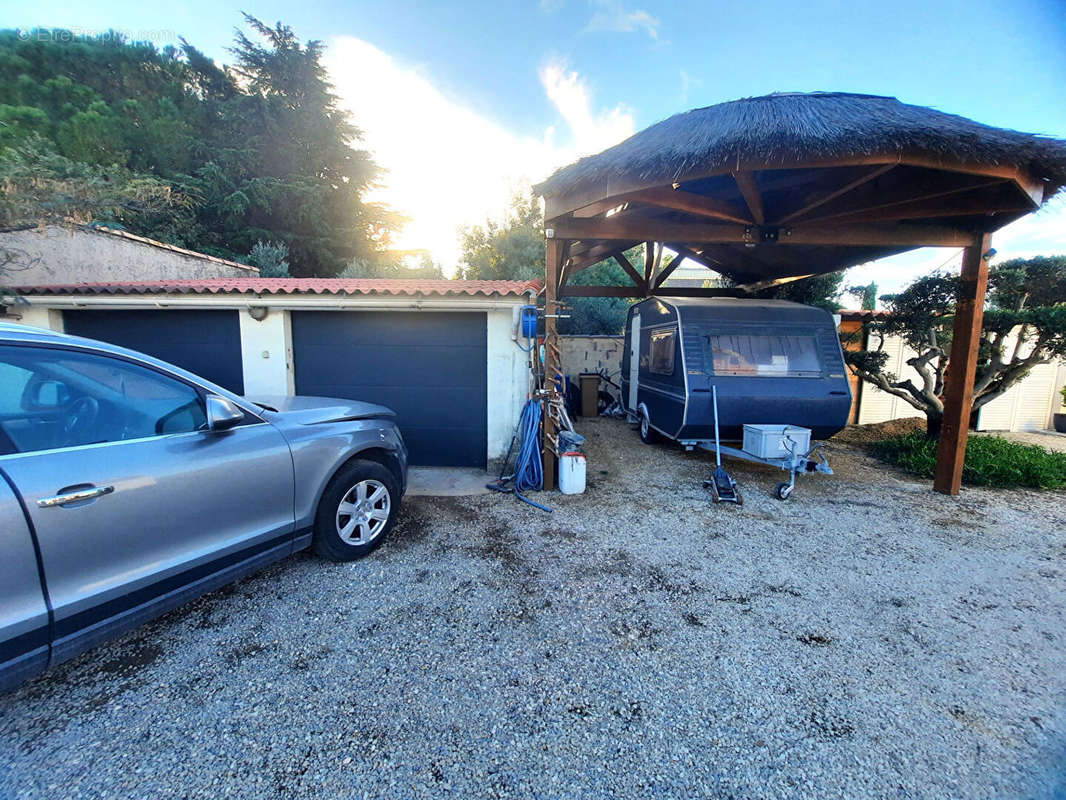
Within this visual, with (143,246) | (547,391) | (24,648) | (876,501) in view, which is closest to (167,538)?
(24,648)

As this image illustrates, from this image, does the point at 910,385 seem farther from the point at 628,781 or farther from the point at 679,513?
the point at 628,781

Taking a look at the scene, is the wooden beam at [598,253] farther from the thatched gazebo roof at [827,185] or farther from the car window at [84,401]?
the car window at [84,401]

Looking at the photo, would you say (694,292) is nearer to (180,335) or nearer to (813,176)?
(813,176)

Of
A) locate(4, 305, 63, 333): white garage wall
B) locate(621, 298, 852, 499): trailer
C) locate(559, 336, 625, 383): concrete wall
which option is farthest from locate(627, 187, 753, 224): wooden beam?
locate(4, 305, 63, 333): white garage wall

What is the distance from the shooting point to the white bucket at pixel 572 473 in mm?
4875

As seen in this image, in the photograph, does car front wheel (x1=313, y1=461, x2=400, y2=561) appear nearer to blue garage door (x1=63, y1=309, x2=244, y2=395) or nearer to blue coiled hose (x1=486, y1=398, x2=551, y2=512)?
blue coiled hose (x1=486, y1=398, x2=551, y2=512)

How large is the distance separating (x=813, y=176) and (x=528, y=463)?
4321mm

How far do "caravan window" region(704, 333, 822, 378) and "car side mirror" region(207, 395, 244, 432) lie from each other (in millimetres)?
5255

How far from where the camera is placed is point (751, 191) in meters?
4.26

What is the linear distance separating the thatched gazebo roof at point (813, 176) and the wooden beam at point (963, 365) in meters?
0.34

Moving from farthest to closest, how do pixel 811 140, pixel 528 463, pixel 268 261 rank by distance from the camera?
pixel 268 261 → pixel 528 463 → pixel 811 140

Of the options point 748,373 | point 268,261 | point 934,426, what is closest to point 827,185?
point 748,373

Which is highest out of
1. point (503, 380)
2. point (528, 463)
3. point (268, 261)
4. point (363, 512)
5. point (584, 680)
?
point (268, 261)

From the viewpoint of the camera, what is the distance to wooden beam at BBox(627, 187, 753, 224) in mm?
4438
